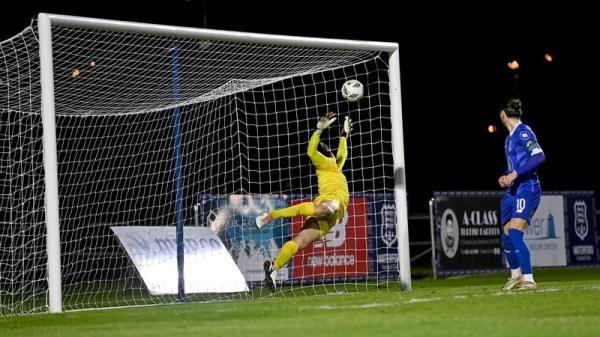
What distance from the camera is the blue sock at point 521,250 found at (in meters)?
11.5

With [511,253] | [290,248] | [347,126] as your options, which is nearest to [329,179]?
[347,126]

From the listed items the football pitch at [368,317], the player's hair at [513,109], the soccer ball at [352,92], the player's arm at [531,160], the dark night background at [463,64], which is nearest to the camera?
the football pitch at [368,317]

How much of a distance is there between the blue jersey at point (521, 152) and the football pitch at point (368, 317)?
1180 mm

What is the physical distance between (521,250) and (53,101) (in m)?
5.12

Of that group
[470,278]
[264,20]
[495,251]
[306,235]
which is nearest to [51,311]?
[306,235]

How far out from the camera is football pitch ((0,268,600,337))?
7.75m

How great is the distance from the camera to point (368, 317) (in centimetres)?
877

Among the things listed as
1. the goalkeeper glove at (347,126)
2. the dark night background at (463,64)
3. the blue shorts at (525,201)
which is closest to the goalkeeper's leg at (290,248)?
the goalkeeper glove at (347,126)

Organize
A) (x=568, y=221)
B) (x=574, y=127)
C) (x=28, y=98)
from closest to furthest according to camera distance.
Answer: (x=28, y=98) → (x=568, y=221) → (x=574, y=127)

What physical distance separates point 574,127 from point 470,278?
17424 millimetres

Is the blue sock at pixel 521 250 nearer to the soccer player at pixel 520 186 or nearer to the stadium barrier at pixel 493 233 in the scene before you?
the soccer player at pixel 520 186

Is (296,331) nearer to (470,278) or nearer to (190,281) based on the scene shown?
(190,281)

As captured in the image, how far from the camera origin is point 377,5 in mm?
32469

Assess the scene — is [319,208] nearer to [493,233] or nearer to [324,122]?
[324,122]
